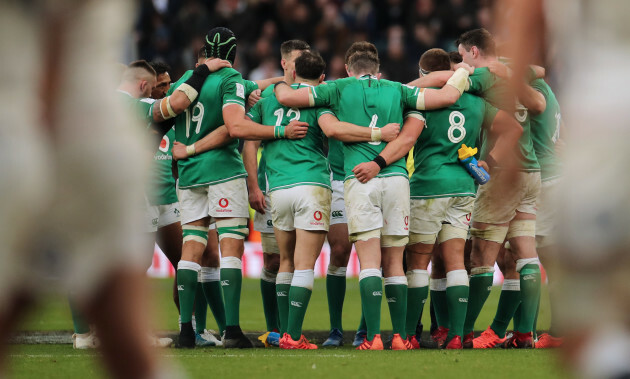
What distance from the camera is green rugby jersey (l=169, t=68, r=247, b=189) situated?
845 centimetres

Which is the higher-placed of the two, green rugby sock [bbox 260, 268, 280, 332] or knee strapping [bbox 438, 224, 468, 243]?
knee strapping [bbox 438, 224, 468, 243]

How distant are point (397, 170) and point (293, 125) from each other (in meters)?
1.02

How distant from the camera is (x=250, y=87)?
920 centimetres

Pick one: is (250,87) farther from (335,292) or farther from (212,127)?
(335,292)

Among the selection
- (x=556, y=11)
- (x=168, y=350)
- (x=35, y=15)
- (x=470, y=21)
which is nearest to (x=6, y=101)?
(x=35, y=15)

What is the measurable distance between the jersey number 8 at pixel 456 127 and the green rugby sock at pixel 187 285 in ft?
8.28

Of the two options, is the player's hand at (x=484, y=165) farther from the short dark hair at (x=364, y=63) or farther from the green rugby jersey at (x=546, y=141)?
the short dark hair at (x=364, y=63)

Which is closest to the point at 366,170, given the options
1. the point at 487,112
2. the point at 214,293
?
the point at 487,112

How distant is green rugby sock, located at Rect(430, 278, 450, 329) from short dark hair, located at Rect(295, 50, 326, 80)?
7.35ft

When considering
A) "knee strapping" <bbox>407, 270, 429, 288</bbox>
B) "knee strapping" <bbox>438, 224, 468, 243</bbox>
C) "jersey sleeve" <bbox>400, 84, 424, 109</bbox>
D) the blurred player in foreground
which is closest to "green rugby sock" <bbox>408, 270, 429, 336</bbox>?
"knee strapping" <bbox>407, 270, 429, 288</bbox>

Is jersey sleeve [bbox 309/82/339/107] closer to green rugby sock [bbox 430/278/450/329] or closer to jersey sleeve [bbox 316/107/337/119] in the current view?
jersey sleeve [bbox 316/107/337/119]

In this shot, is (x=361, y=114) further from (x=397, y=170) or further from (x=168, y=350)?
(x=168, y=350)

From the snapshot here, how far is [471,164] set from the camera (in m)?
8.20

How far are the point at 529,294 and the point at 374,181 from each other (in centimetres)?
174
